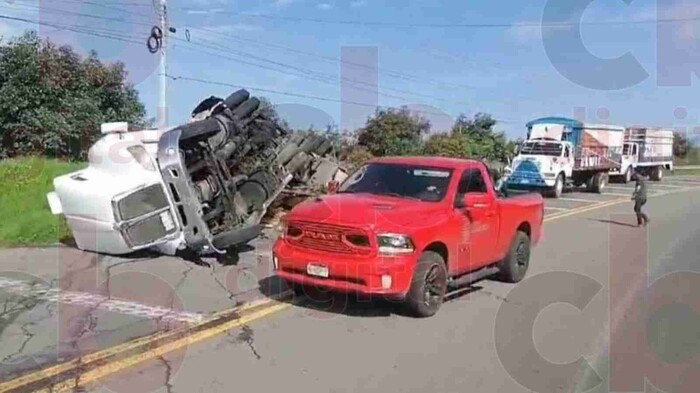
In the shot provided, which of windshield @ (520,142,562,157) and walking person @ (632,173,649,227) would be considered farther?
windshield @ (520,142,562,157)

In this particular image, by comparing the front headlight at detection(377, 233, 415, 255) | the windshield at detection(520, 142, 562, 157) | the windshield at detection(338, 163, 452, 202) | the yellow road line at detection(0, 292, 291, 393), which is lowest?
the yellow road line at detection(0, 292, 291, 393)

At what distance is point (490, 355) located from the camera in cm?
593

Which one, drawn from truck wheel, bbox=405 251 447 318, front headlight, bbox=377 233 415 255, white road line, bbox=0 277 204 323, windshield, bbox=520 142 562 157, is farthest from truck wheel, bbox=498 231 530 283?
windshield, bbox=520 142 562 157

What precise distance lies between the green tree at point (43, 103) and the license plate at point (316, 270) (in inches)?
629

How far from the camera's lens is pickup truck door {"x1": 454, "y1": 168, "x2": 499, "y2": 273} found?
797 centimetres

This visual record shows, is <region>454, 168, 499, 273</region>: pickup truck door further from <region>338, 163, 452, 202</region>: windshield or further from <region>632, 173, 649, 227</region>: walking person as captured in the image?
<region>632, 173, 649, 227</region>: walking person

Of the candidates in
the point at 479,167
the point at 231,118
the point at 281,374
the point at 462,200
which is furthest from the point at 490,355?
the point at 231,118

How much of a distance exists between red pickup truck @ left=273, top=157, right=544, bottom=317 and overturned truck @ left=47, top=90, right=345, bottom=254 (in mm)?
2468

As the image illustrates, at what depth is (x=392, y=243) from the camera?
273 inches

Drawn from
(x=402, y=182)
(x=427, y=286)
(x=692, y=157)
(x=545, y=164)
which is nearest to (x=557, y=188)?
(x=545, y=164)

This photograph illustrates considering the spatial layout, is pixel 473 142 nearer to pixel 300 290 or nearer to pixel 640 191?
pixel 640 191

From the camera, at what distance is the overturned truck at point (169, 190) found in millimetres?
9586

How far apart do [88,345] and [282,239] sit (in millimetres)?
2462

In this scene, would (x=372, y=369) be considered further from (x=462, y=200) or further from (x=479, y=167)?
(x=479, y=167)
